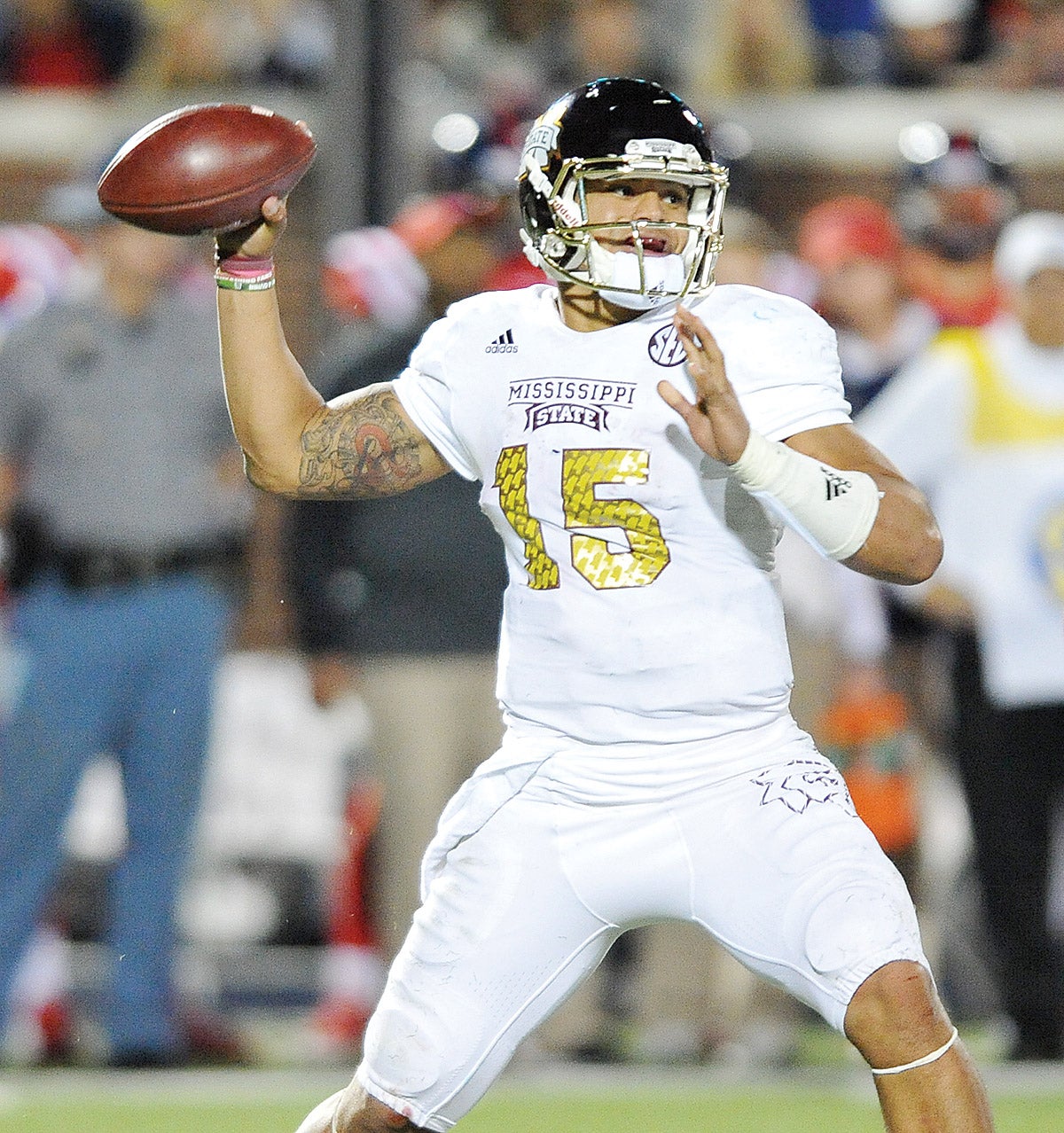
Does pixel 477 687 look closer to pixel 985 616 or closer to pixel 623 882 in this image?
pixel 985 616

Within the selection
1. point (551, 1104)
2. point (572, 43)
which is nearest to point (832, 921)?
point (551, 1104)

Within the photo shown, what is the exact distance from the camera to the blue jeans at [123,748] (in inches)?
205

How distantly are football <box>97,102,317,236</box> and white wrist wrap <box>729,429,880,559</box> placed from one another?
2.75 ft

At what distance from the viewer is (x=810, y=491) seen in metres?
2.79

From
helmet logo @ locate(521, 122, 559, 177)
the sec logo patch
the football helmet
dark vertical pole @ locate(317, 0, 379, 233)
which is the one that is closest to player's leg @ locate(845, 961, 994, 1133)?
the sec logo patch

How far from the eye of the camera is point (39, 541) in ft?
17.6

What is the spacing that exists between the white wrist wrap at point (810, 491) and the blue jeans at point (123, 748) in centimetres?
280

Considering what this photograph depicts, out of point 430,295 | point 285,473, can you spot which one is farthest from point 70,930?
point 285,473

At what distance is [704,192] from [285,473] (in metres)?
0.72

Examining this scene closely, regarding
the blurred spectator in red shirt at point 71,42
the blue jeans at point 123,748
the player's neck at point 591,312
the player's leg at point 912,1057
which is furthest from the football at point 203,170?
the blurred spectator in red shirt at point 71,42

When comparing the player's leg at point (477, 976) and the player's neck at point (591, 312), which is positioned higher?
the player's neck at point (591, 312)

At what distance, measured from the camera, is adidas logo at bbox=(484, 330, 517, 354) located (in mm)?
3131

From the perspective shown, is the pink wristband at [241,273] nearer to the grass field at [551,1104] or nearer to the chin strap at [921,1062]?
the chin strap at [921,1062]

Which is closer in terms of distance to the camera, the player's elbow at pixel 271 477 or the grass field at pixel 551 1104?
the player's elbow at pixel 271 477
